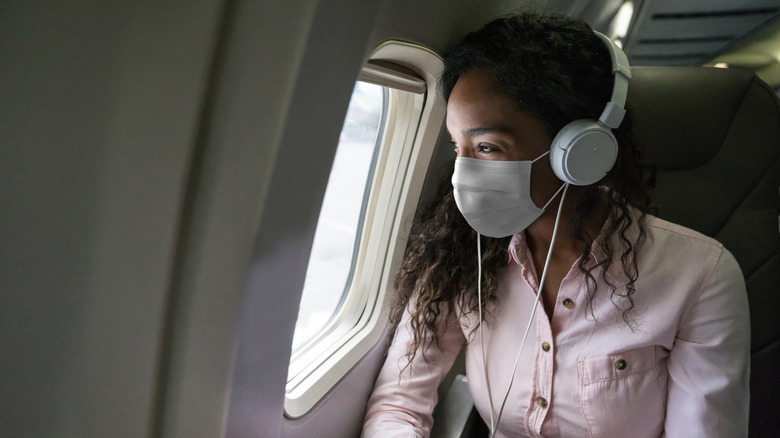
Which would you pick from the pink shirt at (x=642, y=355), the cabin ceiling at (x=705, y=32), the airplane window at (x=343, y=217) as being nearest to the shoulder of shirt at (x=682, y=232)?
the pink shirt at (x=642, y=355)

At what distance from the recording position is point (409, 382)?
1.46m

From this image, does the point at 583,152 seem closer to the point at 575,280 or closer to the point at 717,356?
the point at 575,280

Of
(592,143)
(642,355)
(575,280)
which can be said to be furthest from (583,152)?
(642,355)

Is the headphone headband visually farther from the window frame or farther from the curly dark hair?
the window frame

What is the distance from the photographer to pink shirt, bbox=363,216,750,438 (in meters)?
1.19

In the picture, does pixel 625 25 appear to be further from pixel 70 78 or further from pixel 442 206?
pixel 70 78

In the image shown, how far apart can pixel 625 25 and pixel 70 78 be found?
3.76 meters

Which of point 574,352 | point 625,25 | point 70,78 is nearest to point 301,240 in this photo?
point 70,78

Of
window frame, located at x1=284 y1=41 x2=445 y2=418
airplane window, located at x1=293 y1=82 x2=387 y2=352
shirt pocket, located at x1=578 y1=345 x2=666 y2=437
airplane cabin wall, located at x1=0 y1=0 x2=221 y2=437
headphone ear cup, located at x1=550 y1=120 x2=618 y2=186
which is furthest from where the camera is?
airplane window, located at x1=293 y1=82 x2=387 y2=352

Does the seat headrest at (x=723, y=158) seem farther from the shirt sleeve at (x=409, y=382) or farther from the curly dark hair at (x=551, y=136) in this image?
the shirt sleeve at (x=409, y=382)

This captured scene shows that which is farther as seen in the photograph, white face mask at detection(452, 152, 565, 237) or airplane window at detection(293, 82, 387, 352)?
airplane window at detection(293, 82, 387, 352)

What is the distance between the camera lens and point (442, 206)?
1542mm

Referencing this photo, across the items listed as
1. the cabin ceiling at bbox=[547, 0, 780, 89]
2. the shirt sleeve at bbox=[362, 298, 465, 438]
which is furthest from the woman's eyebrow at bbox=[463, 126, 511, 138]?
the cabin ceiling at bbox=[547, 0, 780, 89]

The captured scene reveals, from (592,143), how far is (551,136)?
109 millimetres
